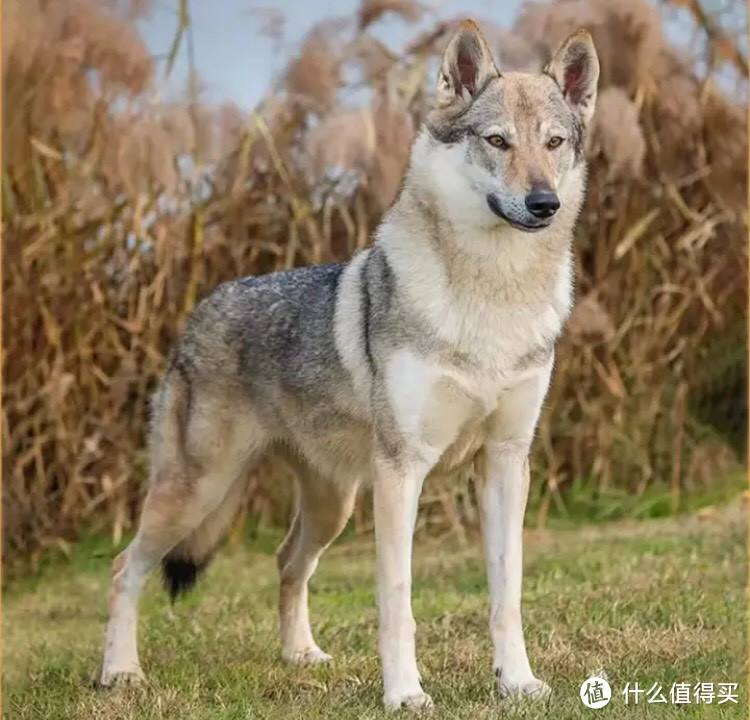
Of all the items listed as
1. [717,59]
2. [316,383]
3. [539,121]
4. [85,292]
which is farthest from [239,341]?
[717,59]

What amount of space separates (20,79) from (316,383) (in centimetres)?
373

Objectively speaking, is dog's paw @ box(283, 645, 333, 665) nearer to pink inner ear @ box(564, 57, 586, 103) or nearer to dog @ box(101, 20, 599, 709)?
dog @ box(101, 20, 599, 709)

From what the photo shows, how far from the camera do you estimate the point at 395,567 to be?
3.62m

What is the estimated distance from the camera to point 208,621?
539cm

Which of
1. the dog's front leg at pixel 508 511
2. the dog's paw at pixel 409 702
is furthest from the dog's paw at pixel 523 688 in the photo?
the dog's paw at pixel 409 702

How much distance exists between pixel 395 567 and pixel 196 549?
123 centimetres

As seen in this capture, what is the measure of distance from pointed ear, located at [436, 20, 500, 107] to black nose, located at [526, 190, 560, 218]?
1.53 feet

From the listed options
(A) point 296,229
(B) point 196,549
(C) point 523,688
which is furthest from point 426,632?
(A) point 296,229

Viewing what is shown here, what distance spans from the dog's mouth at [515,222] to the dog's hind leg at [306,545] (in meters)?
1.34

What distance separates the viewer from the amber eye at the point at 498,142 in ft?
11.7

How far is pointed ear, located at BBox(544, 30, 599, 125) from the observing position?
3878 mm

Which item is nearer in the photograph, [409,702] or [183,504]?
[409,702]

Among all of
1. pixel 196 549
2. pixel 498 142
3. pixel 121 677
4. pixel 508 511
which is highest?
pixel 498 142

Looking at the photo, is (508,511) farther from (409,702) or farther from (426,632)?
(426,632)
